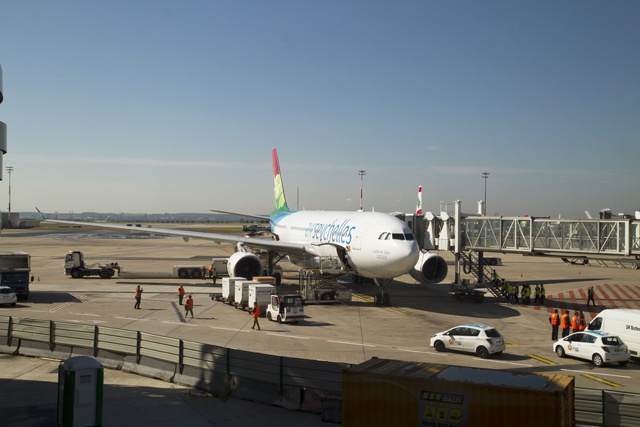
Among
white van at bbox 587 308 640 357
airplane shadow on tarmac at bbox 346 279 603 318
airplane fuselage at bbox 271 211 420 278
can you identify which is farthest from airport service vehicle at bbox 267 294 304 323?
white van at bbox 587 308 640 357

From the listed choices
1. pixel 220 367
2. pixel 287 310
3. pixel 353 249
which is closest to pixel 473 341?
pixel 287 310

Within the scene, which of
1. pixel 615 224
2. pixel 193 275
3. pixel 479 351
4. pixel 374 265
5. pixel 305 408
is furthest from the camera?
pixel 193 275

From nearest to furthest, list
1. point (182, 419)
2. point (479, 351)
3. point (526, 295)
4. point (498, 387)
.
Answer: point (498, 387) → point (182, 419) → point (479, 351) → point (526, 295)

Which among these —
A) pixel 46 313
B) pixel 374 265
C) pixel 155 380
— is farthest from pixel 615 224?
pixel 46 313

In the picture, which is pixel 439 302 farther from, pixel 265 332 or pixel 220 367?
pixel 220 367

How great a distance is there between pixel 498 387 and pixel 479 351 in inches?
500

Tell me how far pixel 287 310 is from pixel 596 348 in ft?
48.4

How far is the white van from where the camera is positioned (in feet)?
79.7

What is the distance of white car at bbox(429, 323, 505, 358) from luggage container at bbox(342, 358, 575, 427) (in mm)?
10858

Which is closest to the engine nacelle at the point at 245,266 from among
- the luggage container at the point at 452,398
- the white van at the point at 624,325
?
the white van at the point at 624,325

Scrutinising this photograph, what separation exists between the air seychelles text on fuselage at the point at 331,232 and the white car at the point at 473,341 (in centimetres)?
1338

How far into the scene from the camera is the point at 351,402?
13.4 m

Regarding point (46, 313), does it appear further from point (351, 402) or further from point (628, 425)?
point (628, 425)

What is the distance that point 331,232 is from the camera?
41.8m
